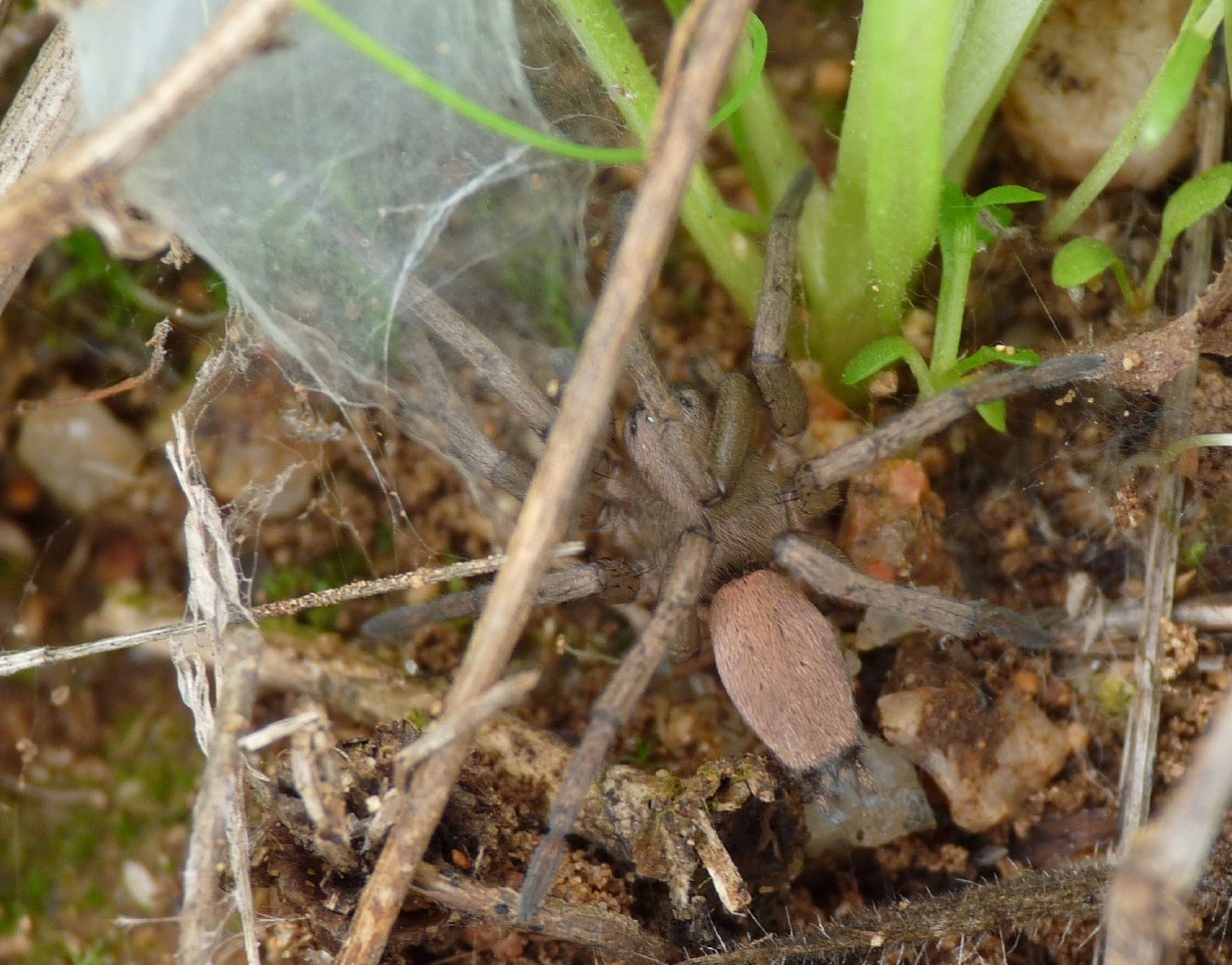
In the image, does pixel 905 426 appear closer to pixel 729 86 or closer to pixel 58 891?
pixel 729 86

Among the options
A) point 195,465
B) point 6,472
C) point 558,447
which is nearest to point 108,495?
point 6,472

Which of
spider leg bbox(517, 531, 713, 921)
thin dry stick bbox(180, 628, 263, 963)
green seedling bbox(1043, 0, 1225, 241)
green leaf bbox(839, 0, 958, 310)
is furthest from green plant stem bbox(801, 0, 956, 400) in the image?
thin dry stick bbox(180, 628, 263, 963)

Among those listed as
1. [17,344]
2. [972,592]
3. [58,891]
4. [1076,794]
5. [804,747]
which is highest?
[17,344]

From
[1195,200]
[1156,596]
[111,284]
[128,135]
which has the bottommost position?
[1156,596]

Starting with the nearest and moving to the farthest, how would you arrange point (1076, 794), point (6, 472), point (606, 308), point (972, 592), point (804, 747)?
point (606, 308)
point (804, 747)
point (1076, 794)
point (972, 592)
point (6, 472)

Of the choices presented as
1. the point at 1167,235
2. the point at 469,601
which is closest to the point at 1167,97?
the point at 1167,235

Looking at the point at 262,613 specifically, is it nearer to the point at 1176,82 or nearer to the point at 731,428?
the point at 731,428
